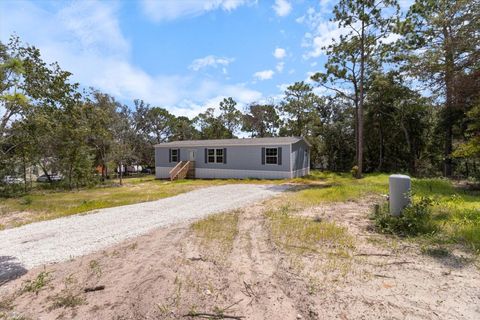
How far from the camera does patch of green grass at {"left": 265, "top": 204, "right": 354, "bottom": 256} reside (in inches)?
172

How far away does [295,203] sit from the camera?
8.34m

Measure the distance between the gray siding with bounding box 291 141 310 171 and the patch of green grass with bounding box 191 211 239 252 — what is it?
1098cm

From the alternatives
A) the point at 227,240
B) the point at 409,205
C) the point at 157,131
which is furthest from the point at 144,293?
the point at 157,131

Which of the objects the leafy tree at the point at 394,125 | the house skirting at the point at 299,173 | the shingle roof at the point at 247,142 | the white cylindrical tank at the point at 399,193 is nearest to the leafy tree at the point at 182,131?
the shingle roof at the point at 247,142

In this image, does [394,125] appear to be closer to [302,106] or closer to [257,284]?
[302,106]

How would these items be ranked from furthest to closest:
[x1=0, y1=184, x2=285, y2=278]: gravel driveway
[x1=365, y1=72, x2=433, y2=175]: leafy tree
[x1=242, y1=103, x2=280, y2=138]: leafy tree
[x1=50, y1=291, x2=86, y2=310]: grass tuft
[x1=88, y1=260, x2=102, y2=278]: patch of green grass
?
[x1=242, y1=103, x2=280, y2=138]: leafy tree, [x1=365, y1=72, x2=433, y2=175]: leafy tree, [x1=0, y1=184, x2=285, y2=278]: gravel driveway, [x1=88, y1=260, x2=102, y2=278]: patch of green grass, [x1=50, y1=291, x2=86, y2=310]: grass tuft

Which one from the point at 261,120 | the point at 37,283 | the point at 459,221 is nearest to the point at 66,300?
the point at 37,283

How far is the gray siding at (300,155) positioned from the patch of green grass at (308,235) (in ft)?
36.8

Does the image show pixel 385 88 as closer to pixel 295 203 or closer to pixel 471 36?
pixel 471 36

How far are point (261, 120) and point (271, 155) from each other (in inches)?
653

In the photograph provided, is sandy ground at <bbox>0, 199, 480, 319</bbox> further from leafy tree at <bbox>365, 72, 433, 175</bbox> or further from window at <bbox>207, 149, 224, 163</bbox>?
leafy tree at <bbox>365, 72, 433, 175</bbox>

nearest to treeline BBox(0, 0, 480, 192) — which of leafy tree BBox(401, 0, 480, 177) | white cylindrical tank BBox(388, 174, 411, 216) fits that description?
leafy tree BBox(401, 0, 480, 177)

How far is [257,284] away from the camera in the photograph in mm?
3244

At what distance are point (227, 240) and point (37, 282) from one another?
115 inches
